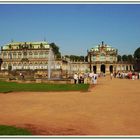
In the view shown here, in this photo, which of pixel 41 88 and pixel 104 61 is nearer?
pixel 41 88

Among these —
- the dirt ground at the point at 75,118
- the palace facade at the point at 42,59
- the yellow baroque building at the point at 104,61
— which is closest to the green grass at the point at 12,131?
the dirt ground at the point at 75,118

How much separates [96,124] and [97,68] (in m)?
107

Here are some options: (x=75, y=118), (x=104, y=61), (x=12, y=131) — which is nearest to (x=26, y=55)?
(x=104, y=61)

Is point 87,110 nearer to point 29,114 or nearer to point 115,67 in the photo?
point 29,114

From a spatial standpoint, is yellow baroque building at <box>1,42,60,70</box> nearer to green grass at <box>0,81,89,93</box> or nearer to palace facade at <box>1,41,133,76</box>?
palace facade at <box>1,41,133,76</box>

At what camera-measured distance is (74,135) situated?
29.5 feet

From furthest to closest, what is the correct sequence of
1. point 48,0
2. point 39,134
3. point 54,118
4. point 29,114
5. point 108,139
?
point 48,0
point 29,114
point 54,118
point 39,134
point 108,139

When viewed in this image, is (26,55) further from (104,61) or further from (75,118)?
(75,118)

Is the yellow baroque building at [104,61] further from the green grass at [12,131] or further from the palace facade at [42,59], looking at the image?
the green grass at [12,131]

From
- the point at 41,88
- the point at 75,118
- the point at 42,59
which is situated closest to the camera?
the point at 75,118

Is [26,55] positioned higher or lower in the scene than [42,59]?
higher

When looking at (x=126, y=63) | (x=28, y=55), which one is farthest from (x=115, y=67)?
(x=28, y=55)

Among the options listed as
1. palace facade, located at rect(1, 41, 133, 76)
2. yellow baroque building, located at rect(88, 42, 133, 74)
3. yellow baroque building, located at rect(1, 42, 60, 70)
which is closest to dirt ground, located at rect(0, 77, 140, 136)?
palace facade, located at rect(1, 41, 133, 76)

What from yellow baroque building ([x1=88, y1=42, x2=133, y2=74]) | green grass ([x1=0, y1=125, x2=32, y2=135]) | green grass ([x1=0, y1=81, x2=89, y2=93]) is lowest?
green grass ([x1=0, y1=125, x2=32, y2=135])
